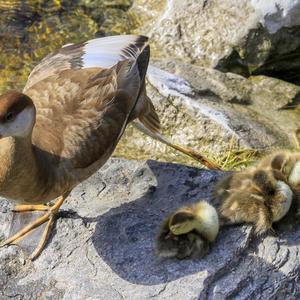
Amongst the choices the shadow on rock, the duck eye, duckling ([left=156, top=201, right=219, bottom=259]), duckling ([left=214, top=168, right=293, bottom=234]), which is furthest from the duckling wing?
duckling ([left=156, top=201, right=219, bottom=259])

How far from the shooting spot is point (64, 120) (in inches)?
146

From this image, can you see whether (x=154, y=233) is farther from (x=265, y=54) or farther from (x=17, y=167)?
(x=265, y=54)

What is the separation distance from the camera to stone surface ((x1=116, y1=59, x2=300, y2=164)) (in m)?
4.93

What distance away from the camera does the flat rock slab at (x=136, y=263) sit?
3246 mm

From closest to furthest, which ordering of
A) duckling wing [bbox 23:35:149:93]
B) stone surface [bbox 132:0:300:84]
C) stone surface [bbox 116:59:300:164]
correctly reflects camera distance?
duckling wing [bbox 23:35:149:93] → stone surface [bbox 116:59:300:164] → stone surface [bbox 132:0:300:84]

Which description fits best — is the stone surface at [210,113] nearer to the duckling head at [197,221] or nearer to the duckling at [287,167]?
the duckling at [287,167]

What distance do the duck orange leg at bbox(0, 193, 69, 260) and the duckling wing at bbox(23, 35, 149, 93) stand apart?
0.74 m

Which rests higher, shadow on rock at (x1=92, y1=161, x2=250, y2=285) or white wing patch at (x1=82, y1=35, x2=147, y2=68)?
white wing patch at (x1=82, y1=35, x2=147, y2=68)

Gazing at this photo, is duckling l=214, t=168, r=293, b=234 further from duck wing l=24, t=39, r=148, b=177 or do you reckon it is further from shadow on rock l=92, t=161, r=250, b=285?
duck wing l=24, t=39, r=148, b=177

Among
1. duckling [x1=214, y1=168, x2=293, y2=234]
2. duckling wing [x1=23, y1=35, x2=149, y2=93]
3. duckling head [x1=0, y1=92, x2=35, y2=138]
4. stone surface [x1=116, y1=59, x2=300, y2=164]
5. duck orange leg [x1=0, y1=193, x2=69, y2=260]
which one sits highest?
duckling head [x1=0, y1=92, x2=35, y2=138]

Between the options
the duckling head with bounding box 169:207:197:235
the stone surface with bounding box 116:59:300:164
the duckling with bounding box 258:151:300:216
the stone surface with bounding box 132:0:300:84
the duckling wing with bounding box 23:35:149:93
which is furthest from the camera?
the stone surface with bounding box 132:0:300:84

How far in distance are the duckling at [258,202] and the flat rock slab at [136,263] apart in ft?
0.20

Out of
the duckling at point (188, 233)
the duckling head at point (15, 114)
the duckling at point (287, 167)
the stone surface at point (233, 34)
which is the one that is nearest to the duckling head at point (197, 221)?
the duckling at point (188, 233)

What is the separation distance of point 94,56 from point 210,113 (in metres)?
1.03
